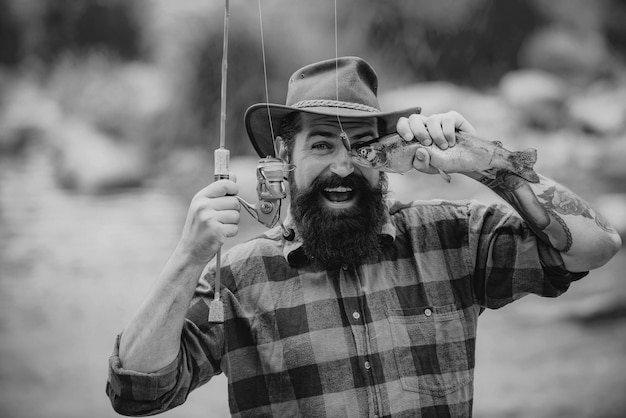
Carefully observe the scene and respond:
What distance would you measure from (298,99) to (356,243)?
616mm

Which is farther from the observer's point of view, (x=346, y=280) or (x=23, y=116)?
(x=23, y=116)

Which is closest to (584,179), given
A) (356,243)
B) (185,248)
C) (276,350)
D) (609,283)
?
(609,283)

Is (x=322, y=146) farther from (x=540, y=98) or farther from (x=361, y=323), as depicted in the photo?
(x=540, y=98)

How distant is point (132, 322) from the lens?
5.94ft

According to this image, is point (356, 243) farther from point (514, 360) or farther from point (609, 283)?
point (609, 283)

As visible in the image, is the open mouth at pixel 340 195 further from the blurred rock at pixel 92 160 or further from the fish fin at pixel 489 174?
the blurred rock at pixel 92 160

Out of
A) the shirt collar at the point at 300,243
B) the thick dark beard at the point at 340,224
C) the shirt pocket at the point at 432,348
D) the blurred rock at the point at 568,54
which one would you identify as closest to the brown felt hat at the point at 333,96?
the thick dark beard at the point at 340,224

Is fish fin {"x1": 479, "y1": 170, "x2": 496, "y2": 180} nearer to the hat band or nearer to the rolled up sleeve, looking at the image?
the hat band

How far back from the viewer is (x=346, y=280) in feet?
6.86

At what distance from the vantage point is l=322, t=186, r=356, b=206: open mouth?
218cm

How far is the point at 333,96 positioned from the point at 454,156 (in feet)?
1.71

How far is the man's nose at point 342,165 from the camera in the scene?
6.98ft

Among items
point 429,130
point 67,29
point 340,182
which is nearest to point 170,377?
point 340,182

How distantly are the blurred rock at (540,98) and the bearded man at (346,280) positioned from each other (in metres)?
2.44
